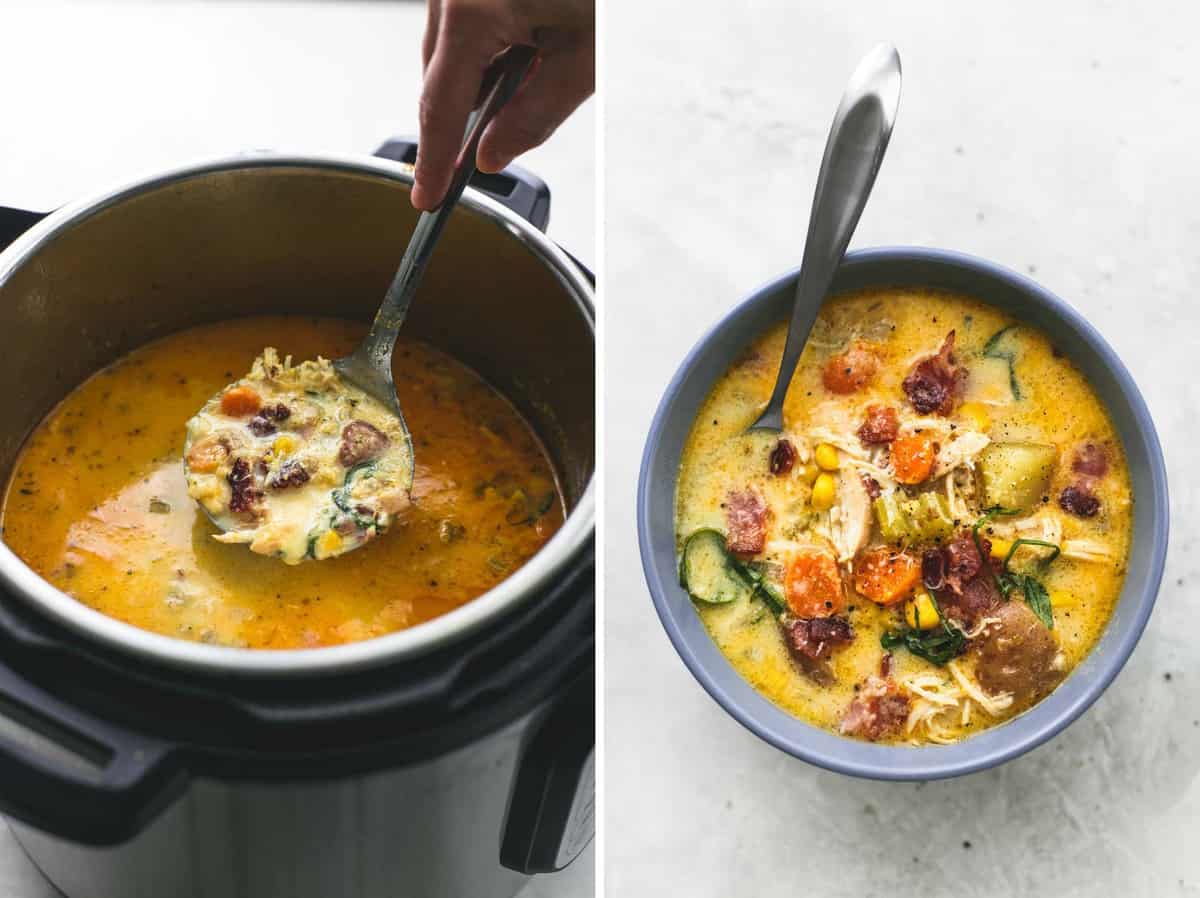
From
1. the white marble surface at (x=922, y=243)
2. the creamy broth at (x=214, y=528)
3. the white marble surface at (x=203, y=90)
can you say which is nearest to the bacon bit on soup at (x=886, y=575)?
the white marble surface at (x=922, y=243)

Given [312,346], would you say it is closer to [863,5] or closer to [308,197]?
[308,197]

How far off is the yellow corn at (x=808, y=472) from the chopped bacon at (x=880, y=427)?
6cm

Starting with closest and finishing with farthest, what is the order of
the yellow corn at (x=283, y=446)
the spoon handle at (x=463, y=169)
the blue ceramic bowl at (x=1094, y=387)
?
the blue ceramic bowl at (x=1094, y=387) → the spoon handle at (x=463, y=169) → the yellow corn at (x=283, y=446)

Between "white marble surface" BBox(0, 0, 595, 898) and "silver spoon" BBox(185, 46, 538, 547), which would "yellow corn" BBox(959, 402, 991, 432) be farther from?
"white marble surface" BBox(0, 0, 595, 898)

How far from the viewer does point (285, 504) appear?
1514 mm

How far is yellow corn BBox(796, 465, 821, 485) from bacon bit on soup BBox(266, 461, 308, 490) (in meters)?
0.57

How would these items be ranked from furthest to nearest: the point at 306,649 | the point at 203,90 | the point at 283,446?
the point at 203,90 → the point at 283,446 → the point at 306,649

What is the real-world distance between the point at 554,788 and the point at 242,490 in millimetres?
505

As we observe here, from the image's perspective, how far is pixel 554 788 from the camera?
4.29 feet

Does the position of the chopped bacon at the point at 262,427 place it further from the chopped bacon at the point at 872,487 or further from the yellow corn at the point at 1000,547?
the yellow corn at the point at 1000,547

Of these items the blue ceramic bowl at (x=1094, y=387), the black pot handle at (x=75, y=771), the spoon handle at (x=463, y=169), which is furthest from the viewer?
the spoon handle at (x=463, y=169)

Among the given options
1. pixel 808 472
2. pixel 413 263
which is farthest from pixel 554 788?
pixel 413 263

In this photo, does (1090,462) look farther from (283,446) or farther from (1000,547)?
(283,446)

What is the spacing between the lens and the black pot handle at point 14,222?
147 cm
